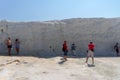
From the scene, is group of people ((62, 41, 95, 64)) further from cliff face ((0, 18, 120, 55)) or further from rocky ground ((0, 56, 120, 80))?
cliff face ((0, 18, 120, 55))

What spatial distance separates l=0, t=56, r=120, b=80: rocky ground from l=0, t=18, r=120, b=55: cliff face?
11.5 feet

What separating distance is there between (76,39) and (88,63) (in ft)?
16.2

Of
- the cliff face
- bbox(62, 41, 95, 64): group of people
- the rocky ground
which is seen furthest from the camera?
the cliff face

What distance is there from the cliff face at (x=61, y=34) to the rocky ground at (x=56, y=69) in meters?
3.49

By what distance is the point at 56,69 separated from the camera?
17.5m

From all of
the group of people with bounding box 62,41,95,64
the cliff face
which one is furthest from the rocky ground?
the cliff face

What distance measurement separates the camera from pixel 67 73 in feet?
54.9

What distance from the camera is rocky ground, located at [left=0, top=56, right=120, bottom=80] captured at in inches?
638

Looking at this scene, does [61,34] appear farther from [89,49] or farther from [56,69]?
[56,69]

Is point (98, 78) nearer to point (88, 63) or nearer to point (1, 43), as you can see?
point (88, 63)

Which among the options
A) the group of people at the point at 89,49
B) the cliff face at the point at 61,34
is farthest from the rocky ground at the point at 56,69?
the cliff face at the point at 61,34

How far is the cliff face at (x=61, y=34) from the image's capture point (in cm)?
2370

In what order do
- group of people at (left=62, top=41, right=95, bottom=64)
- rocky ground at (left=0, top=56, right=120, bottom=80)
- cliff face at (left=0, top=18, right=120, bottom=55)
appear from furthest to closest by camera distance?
1. cliff face at (left=0, top=18, right=120, bottom=55)
2. group of people at (left=62, top=41, right=95, bottom=64)
3. rocky ground at (left=0, top=56, right=120, bottom=80)

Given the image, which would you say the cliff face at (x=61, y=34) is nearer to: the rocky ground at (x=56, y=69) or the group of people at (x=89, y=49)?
the group of people at (x=89, y=49)
